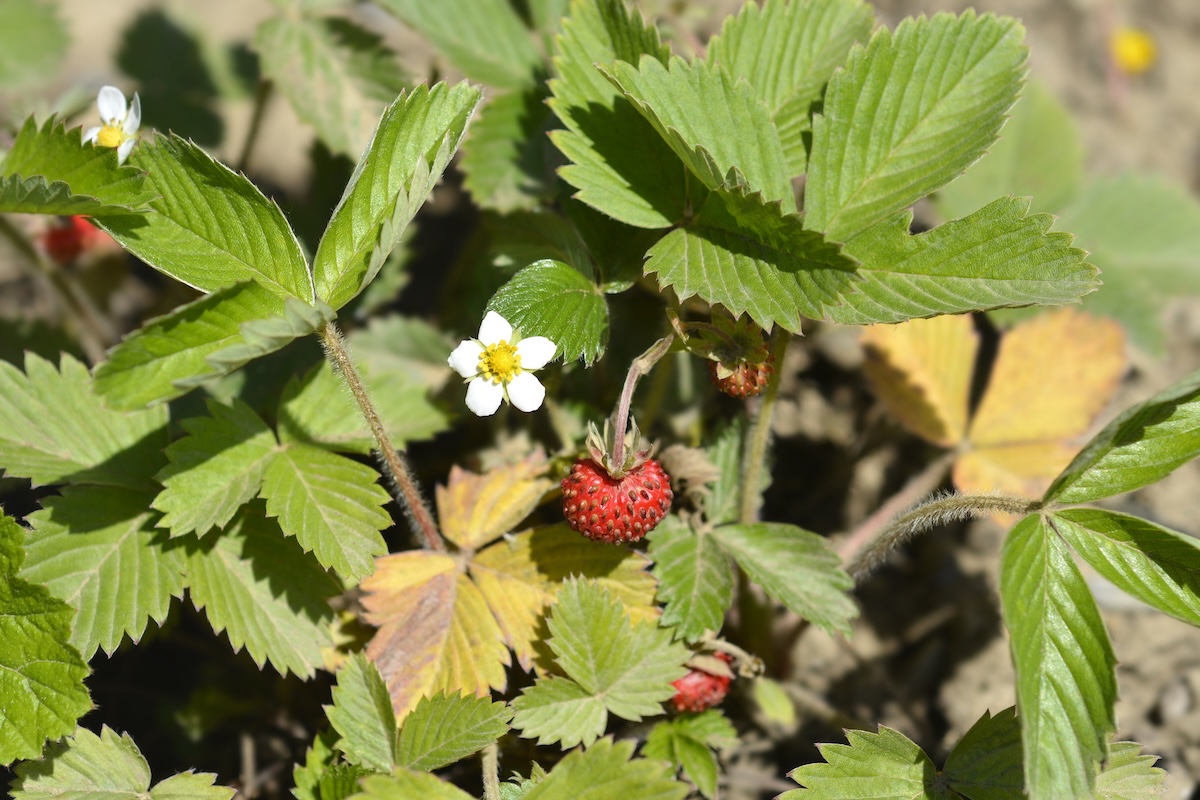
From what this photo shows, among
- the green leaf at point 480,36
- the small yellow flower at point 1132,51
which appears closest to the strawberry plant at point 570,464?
the green leaf at point 480,36

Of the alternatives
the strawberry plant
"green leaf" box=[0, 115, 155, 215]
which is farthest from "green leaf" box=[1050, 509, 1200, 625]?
"green leaf" box=[0, 115, 155, 215]

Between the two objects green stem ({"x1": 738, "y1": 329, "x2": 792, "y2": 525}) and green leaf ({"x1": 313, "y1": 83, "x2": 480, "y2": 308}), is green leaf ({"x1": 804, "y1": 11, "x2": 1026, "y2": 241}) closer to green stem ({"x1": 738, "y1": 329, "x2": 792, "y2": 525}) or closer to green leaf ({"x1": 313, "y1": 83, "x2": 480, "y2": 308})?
green stem ({"x1": 738, "y1": 329, "x2": 792, "y2": 525})

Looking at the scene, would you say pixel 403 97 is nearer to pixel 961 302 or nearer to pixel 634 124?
pixel 634 124

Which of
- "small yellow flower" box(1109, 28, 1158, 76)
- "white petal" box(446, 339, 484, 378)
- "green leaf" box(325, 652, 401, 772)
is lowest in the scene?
"green leaf" box(325, 652, 401, 772)

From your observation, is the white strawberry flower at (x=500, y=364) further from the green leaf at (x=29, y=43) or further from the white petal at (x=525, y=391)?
the green leaf at (x=29, y=43)

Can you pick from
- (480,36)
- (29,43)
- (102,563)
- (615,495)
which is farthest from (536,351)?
(29,43)

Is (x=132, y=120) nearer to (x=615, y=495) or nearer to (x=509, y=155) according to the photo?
(x=509, y=155)
